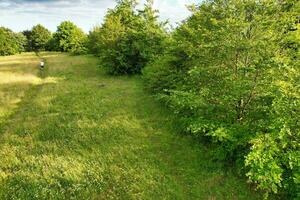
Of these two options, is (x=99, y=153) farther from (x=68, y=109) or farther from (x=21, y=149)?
(x=68, y=109)

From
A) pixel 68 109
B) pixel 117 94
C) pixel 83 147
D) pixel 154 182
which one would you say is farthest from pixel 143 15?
pixel 154 182

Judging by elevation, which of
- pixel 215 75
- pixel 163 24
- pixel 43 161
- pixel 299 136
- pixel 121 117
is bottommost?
pixel 43 161

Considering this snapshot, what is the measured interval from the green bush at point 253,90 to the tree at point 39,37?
322 ft

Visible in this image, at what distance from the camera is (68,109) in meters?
26.4

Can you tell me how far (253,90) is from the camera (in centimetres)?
1592

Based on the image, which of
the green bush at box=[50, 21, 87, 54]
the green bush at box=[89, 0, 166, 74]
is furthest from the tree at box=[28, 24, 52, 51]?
the green bush at box=[89, 0, 166, 74]

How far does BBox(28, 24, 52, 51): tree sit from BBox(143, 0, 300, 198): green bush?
98188 millimetres

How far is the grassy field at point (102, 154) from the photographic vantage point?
51.5ft

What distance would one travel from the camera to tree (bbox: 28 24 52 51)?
11044cm

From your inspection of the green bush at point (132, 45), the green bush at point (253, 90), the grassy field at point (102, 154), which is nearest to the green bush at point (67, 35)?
the green bush at point (132, 45)

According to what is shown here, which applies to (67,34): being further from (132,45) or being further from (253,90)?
(253,90)

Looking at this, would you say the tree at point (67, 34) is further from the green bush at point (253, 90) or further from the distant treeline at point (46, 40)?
the green bush at point (253, 90)

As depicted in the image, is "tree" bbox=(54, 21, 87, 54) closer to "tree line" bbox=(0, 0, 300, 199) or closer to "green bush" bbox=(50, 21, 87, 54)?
"green bush" bbox=(50, 21, 87, 54)

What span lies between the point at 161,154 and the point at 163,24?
85.3 ft
